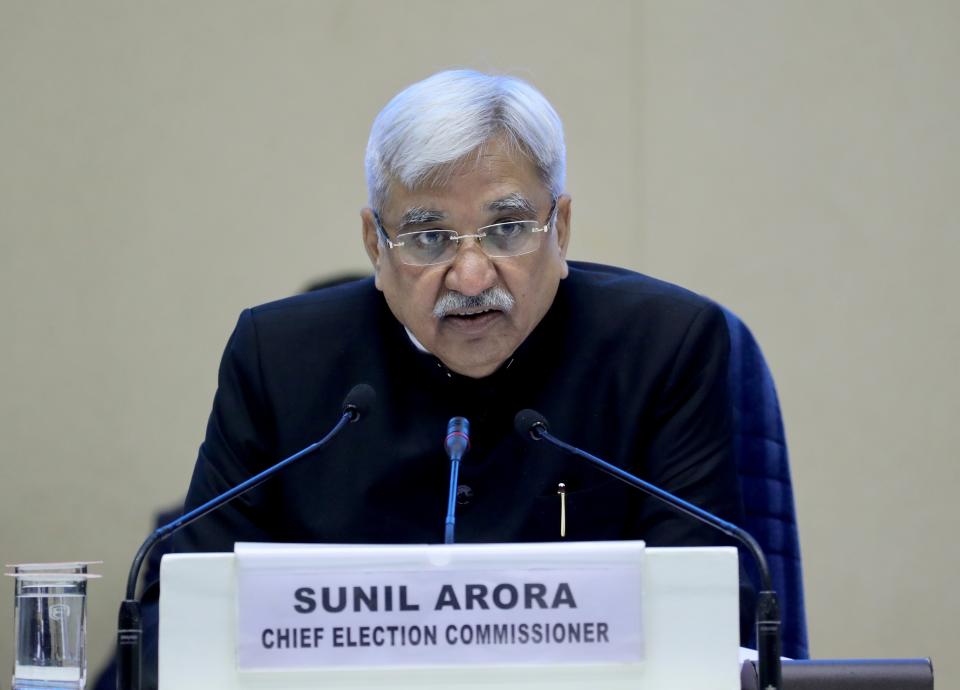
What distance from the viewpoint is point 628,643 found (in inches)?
49.7

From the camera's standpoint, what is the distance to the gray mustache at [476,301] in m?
2.02

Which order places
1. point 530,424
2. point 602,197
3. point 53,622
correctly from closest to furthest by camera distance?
point 53,622 < point 530,424 < point 602,197

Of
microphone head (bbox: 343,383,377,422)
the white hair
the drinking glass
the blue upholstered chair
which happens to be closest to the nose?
the white hair

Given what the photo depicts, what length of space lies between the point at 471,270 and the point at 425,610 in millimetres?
815

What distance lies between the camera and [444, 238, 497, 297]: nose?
6.49 ft

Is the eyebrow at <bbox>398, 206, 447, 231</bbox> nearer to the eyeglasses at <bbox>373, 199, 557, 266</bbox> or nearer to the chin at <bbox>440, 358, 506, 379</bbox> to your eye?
the eyeglasses at <bbox>373, 199, 557, 266</bbox>

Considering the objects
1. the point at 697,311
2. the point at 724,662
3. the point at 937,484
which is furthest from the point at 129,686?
the point at 937,484

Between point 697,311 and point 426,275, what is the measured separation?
0.53 meters

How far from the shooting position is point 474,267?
6.50ft

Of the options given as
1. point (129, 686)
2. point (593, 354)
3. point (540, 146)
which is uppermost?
point (540, 146)

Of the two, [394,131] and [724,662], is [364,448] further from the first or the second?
[724,662]

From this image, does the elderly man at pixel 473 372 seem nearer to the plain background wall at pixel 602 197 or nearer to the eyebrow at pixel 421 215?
the eyebrow at pixel 421 215

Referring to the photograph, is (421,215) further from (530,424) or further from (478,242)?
(530,424)

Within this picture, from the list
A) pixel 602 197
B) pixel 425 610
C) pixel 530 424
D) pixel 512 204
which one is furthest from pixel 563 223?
pixel 602 197
